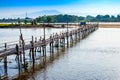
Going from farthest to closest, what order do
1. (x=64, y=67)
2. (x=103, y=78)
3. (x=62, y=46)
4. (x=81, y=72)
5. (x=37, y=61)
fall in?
(x=62, y=46), (x=37, y=61), (x=64, y=67), (x=81, y=72), (x=103, y=78)

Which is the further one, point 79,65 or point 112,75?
point 79,65

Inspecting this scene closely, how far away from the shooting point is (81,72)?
32.2 m

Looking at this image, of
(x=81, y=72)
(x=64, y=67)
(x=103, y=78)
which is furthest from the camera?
(x=64, y=67)

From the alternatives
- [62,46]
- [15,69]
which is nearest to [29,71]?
[15,69]

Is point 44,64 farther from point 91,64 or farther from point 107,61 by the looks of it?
point 107,61

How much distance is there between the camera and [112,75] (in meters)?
31.0

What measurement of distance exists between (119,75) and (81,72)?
4196mm

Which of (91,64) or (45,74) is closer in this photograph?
(45,74)

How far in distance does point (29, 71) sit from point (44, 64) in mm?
4890

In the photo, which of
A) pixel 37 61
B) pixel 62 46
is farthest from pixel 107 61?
pixel 62 46

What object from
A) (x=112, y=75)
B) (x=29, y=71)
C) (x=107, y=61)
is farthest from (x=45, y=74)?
(x=107, y=61)

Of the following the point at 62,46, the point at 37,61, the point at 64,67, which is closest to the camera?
the point at 64,67

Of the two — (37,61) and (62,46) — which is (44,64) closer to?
(37,61)

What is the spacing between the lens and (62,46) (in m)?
57.2
